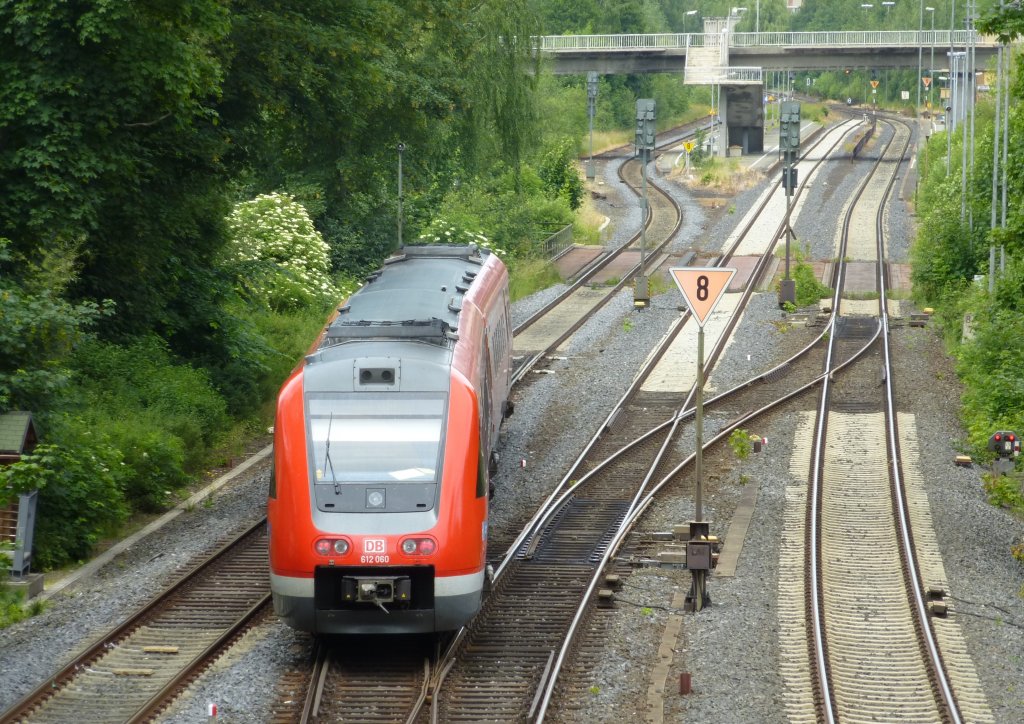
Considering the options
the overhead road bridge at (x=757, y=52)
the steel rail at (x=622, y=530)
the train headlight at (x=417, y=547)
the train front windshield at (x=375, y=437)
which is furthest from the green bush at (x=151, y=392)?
the overhead road bridge at (x=757, y=52)

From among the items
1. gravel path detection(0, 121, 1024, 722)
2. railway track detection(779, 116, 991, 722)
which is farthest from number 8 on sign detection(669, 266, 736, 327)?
railway track detection(779, 116, 991, 722)

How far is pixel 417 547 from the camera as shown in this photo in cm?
1248

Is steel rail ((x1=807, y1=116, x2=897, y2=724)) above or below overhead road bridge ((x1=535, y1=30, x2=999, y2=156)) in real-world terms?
below

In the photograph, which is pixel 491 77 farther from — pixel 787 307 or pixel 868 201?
pixel 868 201

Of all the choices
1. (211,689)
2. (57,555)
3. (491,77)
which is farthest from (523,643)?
(491,77)

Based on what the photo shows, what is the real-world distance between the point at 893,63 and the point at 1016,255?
60943 mm

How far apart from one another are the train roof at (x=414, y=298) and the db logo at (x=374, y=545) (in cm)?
279

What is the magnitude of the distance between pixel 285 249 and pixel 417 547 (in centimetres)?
2035

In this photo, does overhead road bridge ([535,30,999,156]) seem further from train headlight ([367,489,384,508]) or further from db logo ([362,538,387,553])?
db logo ([362,538,387,553])

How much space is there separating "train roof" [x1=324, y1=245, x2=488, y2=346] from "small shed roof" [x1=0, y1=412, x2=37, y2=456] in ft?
11.8

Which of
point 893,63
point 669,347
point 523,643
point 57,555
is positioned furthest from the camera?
point 893,63

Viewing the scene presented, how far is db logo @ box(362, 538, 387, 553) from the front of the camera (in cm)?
1243

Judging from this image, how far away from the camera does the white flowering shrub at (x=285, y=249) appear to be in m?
29.6

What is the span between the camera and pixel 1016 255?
19.3 metres
